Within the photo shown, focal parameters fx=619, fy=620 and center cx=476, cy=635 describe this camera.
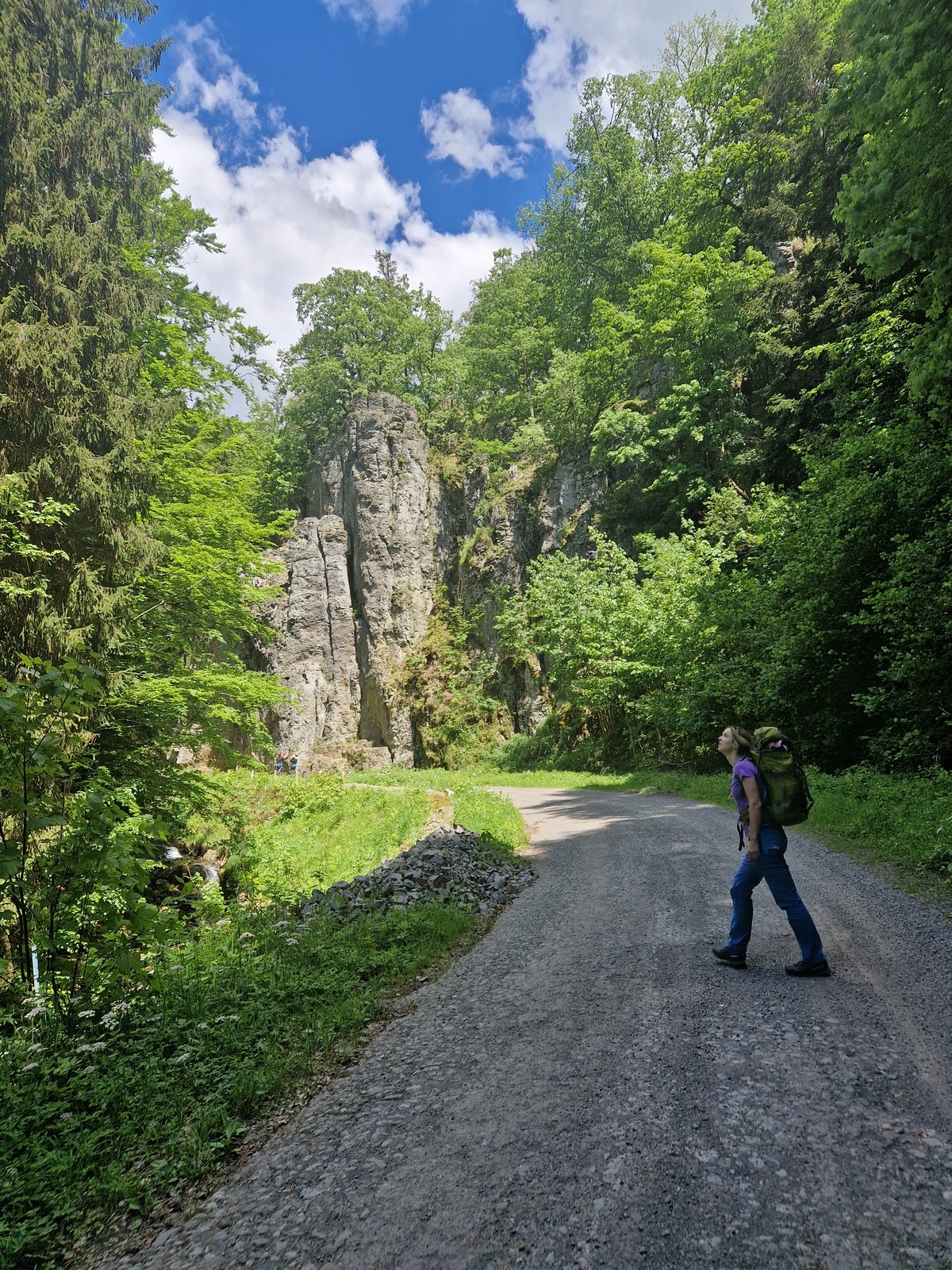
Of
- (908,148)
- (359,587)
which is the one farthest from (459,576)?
(908,148)

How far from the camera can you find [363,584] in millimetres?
33812

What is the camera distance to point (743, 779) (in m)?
4.68

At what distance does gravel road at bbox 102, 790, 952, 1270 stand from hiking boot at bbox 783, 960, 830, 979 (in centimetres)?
8

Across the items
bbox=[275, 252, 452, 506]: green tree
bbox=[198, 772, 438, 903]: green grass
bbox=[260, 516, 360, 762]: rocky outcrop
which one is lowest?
bbox=[198, 772, 438, 903]: green grass

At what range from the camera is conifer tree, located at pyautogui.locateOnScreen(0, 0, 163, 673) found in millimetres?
9727

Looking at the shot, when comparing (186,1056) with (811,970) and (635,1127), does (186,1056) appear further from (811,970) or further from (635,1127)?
(811,970)

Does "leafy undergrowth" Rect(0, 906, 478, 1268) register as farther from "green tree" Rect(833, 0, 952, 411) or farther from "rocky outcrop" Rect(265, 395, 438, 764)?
"rocky outcrop" Rect(265, 395, 438, 764)

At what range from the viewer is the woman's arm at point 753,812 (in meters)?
4.54

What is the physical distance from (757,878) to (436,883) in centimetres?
444

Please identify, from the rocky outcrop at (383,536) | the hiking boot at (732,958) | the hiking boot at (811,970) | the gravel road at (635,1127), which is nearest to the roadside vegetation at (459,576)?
the gravel road at (635,1127)

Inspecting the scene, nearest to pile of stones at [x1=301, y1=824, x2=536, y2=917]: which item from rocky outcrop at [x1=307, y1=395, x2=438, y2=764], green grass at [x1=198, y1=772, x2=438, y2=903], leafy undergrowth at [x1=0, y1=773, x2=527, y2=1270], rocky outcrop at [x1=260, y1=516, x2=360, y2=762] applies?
leafy undergrowth at [x1=0, y1=773, x2=527, y2=1270]

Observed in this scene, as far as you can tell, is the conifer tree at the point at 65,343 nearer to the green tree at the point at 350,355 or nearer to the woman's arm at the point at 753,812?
the woman's arm at the point at 753,812

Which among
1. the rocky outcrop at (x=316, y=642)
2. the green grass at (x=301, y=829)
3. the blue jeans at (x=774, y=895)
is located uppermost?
the rocky outcrop at (x=316, y=642)

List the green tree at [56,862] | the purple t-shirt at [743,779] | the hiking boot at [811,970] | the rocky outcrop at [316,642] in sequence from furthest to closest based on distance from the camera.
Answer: the rocky outcrop at [316,642]
the purple t-shirt at [743,779]
the hiking boot at [811,970]
the green tree at [56,862]
